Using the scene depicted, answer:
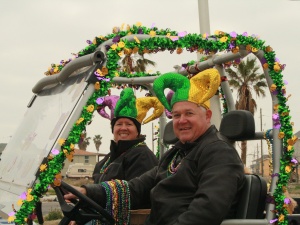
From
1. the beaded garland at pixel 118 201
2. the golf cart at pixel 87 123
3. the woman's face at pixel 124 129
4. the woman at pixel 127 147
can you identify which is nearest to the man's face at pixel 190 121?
the golf cart at pixel 87 123

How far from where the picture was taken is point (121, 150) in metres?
4.59

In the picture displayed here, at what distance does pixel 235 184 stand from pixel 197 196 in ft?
0.77

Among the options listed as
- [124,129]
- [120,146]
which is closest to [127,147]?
[120,146]

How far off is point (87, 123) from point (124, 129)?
1743 mm

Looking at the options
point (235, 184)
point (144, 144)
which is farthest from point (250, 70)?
point (235, 184)

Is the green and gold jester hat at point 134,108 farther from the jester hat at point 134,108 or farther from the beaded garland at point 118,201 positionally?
the beaded garland at point 118,201

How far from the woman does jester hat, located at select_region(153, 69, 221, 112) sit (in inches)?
37.1

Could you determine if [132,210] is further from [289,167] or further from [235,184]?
[289,167]

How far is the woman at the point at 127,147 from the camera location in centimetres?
439

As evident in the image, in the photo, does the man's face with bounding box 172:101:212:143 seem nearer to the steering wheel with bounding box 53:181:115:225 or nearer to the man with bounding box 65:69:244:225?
the man with bounding box 65:69:244:225

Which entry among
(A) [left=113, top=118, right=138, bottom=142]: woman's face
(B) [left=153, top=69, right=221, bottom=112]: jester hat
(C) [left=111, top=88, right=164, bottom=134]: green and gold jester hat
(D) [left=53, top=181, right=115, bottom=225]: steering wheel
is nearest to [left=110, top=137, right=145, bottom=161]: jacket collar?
(A) [left=113, top=118, right=138, bottom=142]: woman's face

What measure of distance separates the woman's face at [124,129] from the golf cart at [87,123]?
605 millimetres

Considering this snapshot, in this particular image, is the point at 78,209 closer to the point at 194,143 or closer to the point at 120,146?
the point at 194,143

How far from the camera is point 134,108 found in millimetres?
4695
